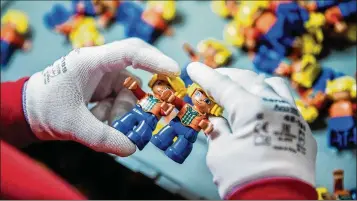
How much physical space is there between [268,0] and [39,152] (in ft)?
1.63

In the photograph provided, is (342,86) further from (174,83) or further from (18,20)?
(18,20)

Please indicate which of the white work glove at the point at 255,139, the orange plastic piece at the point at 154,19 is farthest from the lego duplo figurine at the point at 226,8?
the white work glove at the point at 255,139

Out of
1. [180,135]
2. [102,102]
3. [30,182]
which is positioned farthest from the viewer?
[102,102]

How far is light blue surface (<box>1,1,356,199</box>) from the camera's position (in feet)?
2.59

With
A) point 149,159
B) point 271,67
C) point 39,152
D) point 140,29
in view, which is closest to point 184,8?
point 140,29

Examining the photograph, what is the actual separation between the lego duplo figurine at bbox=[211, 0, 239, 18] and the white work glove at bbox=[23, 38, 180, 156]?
398mm

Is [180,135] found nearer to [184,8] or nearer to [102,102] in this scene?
[102,102]

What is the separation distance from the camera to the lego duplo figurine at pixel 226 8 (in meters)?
0.95

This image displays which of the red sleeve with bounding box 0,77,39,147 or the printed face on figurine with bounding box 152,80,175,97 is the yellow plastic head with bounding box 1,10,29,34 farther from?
the printed face on figurine with bounding box 152,80,175,97

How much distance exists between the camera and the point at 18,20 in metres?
1.04

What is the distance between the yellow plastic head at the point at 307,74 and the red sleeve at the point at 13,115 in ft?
1.55

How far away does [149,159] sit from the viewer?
2.73ft

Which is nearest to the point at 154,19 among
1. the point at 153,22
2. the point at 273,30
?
the point at 153,22

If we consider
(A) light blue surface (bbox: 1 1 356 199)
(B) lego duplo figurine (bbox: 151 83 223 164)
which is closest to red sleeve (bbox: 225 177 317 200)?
(B) lego duplo figurine (bbox: 151 83 223 164)
